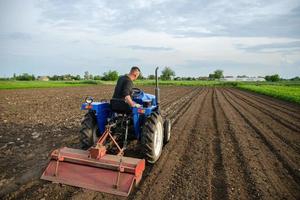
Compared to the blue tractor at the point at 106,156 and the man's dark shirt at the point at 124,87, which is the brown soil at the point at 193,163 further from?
the man's dark shirt at the point at 124,87

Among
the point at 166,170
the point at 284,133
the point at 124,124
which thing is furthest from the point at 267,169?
the point at 284,133

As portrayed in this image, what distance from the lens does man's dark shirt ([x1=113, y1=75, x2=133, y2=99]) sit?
4719 millimetres

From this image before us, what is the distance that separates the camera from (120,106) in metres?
4.82

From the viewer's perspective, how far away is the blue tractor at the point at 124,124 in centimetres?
475

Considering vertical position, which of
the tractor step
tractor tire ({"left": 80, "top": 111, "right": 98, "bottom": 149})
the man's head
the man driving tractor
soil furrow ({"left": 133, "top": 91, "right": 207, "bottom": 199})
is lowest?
soil furrow ({"left": 133, "top": 91, "right": 207, "bottom": 199})

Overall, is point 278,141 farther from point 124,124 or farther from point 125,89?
point 125,89

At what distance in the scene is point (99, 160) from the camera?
3977 mm

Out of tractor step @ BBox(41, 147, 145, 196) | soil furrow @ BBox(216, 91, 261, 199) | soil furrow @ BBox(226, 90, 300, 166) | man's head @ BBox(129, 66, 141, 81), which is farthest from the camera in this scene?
soil furrow @ BBox(226, 90, 300, 166)

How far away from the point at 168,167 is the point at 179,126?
3.99 meters

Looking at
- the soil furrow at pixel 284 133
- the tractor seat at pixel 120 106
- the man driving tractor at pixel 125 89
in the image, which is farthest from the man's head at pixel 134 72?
the soil furrow at pixel 284 133

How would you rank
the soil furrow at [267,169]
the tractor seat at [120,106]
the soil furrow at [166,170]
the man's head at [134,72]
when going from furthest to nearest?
the man's head at [134,72]
the tractor seat at [120,106]
the soil furrow at [267,169]
the soil furrow at [166,170]

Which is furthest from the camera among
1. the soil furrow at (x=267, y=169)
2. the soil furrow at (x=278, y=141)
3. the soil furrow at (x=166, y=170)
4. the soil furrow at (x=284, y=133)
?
the soil furrow at (x=284, y=133)

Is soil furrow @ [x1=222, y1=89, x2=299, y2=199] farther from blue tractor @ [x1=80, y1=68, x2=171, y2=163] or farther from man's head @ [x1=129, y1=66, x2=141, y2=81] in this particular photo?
man's head @ [x1=129, y1=66, x2=141, y2=81]

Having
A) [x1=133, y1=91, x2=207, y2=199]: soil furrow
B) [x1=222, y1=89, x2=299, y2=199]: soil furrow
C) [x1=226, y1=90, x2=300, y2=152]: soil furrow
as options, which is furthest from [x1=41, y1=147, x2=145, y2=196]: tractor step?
[x1=226, y1=90, x2=300, y2=152]: soil furrow
